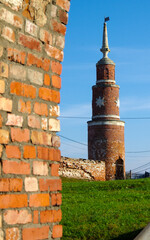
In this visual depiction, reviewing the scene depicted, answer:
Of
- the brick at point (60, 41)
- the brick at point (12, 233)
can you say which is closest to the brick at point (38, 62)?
the brick at point (60, 41)

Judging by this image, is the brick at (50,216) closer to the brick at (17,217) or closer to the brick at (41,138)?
the brick at (17,217)

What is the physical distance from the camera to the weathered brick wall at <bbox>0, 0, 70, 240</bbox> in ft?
9.58

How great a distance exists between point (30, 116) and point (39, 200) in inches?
27.2

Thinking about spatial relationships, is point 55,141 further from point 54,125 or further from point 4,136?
point 4,136

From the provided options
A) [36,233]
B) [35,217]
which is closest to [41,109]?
[35,217]

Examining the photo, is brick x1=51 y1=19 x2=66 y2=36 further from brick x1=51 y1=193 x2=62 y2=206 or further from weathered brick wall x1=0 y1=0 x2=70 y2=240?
brick x1=51 y1=193 x2=62 y2=206

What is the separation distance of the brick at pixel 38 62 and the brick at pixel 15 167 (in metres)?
0.83

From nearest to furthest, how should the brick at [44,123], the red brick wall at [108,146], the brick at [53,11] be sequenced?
the brick at [44,123], the brick at [53,11], the red brick wall at [108,146]

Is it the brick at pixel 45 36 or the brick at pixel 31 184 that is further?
the brick at pixel 45 36

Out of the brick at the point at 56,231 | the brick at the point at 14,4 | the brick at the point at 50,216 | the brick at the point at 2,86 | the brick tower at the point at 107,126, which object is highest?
the brick tower at the point at 107,126

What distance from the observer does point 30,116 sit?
3.16 meters

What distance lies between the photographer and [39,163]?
3191 mm

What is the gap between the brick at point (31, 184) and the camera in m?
3.06

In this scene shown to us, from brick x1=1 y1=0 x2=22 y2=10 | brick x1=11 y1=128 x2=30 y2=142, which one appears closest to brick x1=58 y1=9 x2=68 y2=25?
brick x1=1 y1=0 x2=22 y2=10
